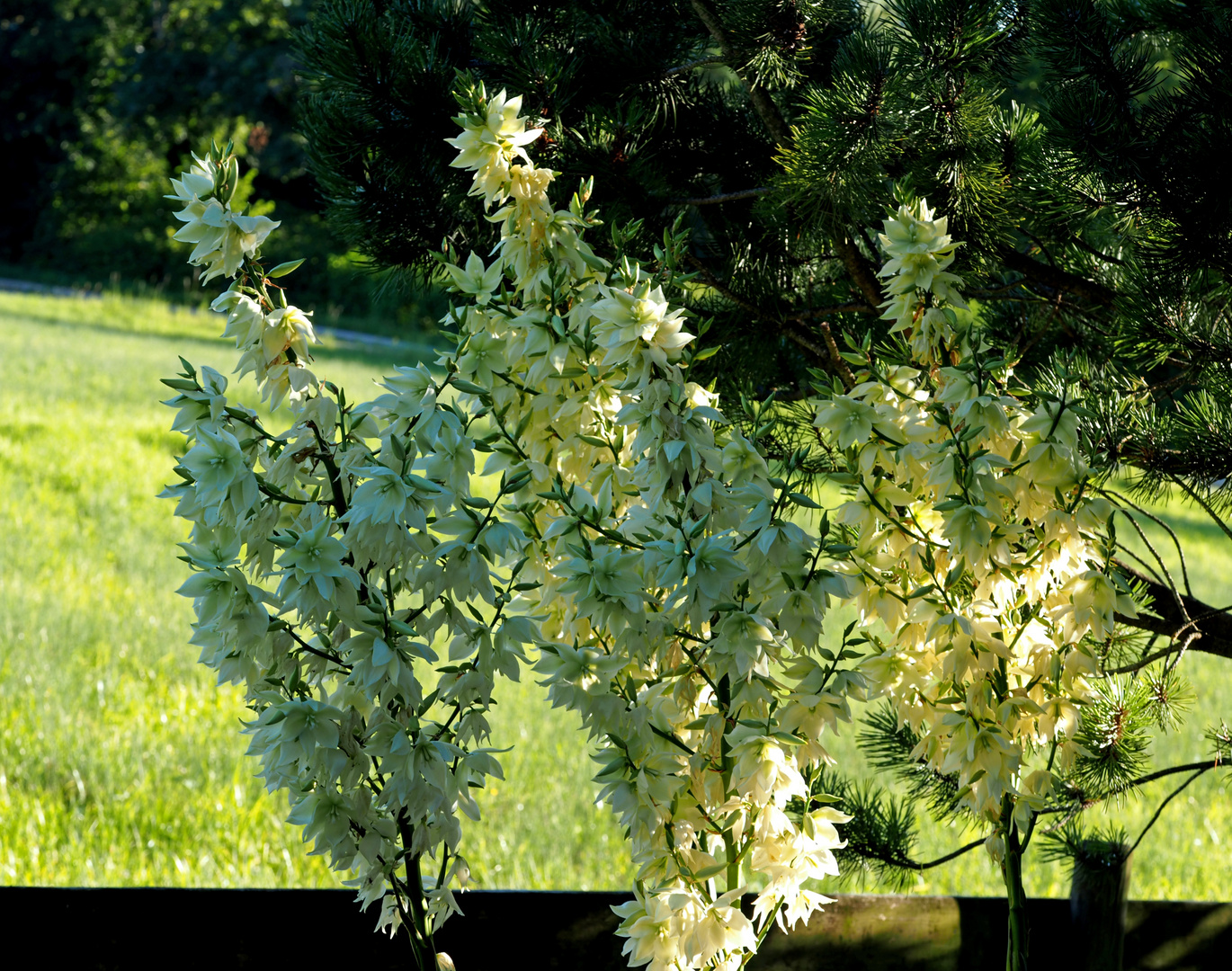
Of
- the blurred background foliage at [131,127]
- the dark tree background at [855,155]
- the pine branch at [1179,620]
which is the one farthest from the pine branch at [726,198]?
the blurred background foliage at [131,127]

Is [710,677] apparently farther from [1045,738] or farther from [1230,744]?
[1230,744]

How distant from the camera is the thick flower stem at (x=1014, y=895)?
979mm

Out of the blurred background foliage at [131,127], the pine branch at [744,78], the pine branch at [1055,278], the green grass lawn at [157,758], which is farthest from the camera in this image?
the blurred background foliage at [131,127]

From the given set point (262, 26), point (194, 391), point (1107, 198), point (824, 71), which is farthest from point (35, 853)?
point (262, 26)

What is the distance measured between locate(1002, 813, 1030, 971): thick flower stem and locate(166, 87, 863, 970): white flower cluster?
0.21m

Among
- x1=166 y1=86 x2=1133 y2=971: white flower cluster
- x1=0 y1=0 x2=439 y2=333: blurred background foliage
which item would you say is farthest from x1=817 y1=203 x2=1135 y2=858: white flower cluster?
x1=0 y1=0 x2=439 y2=333: blurred background foliage

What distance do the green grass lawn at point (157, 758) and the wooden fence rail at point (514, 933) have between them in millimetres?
268

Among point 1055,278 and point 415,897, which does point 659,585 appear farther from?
point 1055,278

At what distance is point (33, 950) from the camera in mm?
1295

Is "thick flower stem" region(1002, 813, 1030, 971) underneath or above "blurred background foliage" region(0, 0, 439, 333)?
underneath

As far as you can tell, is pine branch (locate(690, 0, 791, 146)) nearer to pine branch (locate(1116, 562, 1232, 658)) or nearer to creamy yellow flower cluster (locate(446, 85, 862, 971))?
creamy yellow flower cluster (locate(446, 85, 862, 971))

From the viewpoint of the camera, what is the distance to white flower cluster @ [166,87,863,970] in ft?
2.58

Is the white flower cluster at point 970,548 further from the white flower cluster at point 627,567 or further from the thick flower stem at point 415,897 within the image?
the thick flower stem at point 415,897

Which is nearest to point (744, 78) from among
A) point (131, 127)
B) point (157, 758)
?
point (157, 758)
